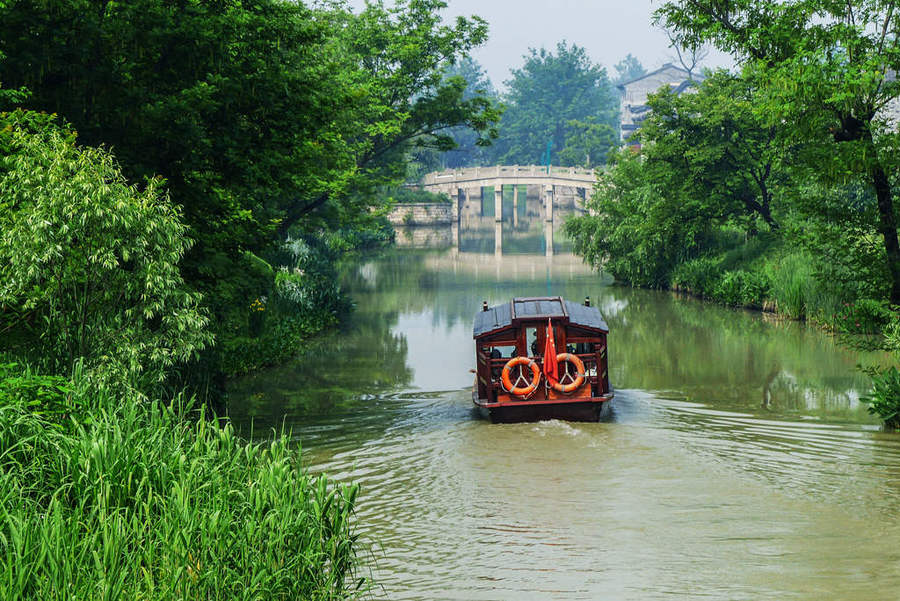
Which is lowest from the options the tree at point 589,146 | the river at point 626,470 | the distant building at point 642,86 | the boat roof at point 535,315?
the river at point 626,470

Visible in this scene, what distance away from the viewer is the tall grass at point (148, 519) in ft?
21.5

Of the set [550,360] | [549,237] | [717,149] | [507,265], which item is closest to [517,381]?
[550,360]

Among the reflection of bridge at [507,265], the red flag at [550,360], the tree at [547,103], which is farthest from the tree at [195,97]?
the tree at [547,103]

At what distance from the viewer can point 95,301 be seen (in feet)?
35.4

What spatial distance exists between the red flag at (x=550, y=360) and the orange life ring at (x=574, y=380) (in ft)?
0.27

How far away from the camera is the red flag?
1562 cm

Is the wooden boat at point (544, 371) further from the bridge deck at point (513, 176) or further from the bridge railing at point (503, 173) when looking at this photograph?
the bridge railing at point (503, 173)

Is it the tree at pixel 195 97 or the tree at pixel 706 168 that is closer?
the tree at pixel 195 97

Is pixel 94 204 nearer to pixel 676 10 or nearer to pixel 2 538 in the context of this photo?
pixel 2 538

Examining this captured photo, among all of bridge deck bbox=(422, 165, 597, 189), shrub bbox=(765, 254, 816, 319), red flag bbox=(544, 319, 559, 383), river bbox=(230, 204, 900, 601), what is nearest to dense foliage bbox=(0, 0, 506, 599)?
river bbox=(230, 204, 900, 601)

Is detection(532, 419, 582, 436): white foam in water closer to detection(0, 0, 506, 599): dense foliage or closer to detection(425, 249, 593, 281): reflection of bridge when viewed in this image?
detection(0, 0, 506, 599): dense foliage

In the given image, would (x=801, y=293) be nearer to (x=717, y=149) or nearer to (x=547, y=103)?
(x=717, y=149)

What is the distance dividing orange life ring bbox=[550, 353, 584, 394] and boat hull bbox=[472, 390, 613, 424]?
183mm

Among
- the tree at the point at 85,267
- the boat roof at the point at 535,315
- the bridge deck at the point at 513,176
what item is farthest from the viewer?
the bridge deck at the point at 513,176
